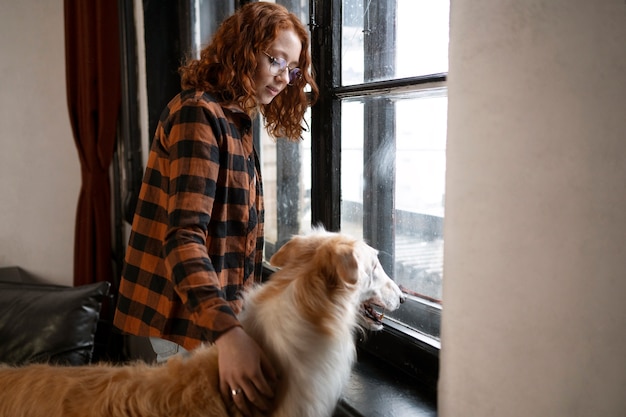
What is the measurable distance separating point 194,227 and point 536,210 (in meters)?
0.69

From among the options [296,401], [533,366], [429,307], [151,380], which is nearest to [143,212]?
[151,380]

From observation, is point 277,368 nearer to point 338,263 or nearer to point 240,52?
point 338,263

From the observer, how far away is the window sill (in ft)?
4.39

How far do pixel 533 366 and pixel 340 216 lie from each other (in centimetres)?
106

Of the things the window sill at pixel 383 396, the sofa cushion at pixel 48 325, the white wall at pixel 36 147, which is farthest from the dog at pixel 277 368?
the white wall at pixel 36 147

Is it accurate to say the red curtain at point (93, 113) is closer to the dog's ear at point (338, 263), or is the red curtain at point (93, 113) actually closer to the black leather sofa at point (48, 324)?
the black leather sofa at point (48, 324)

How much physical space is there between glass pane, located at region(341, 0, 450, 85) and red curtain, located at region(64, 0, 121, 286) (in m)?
1.60

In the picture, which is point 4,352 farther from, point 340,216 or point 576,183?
point 576,183

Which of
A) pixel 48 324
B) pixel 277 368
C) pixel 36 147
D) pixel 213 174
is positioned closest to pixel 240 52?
pixel 213 174

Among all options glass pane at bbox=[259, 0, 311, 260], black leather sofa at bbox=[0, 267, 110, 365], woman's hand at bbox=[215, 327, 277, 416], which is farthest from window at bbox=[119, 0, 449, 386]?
black leather sofa at bbox=[0, 267, 110, 365]

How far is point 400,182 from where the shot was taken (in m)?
1.55

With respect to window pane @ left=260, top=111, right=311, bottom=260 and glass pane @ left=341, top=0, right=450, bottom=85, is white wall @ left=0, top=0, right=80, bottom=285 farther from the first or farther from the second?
glass pane @ left=341, top=0, right=450, bottom=85

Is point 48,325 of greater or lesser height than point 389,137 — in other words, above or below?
below

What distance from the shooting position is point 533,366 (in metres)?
0.75
